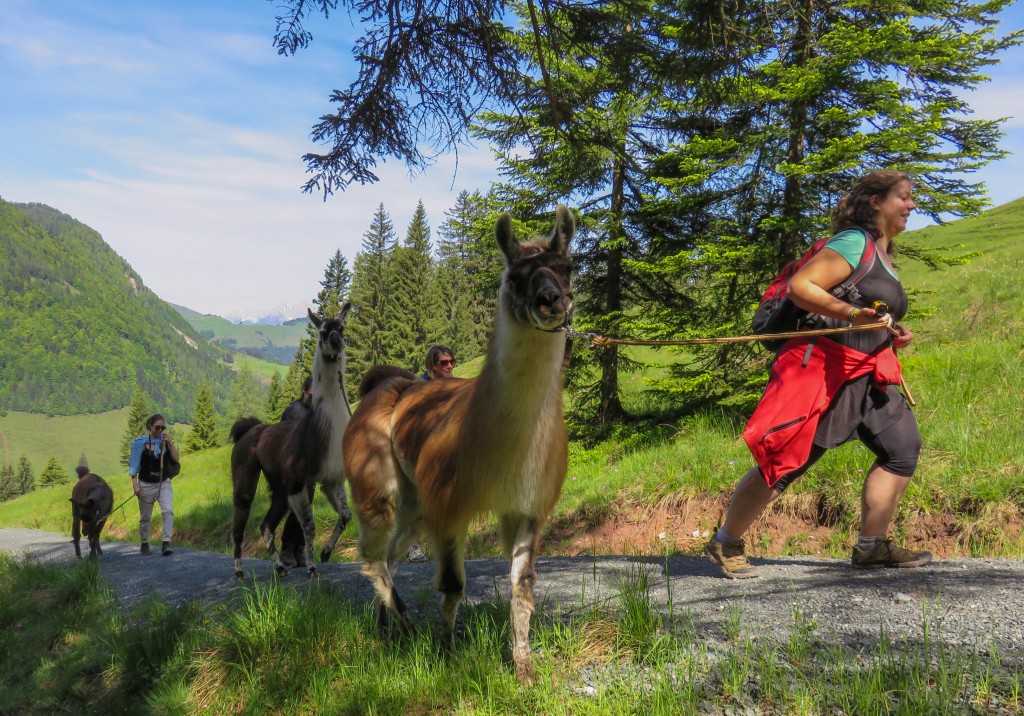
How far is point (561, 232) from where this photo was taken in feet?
11.9

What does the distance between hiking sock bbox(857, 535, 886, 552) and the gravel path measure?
0.48 feet

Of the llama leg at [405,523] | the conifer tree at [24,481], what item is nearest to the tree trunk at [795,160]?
the llama leg at [405,523]

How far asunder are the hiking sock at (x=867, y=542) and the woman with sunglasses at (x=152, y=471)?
1089 centimetres

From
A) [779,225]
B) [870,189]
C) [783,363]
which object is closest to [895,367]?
[783,363]

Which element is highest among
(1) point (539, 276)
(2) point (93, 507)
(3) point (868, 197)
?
(3) point (868, 197)

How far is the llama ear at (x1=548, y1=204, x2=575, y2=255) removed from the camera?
11.9 feet

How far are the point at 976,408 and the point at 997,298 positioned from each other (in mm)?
9508

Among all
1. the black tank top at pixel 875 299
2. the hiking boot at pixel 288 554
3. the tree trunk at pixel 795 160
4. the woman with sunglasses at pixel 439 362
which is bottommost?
the hiking boot at pixel 288 554

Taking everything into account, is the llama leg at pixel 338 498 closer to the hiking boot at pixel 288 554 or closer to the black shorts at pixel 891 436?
the hiking boot at pixel 288 554

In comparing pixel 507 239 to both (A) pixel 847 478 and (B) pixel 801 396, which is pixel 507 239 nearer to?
(B) pixel 801 396

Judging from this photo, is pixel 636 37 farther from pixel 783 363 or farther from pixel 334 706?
pixel 334 706

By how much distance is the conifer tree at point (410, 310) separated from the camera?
162 feet

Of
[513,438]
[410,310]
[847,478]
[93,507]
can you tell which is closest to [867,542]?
[513,438]

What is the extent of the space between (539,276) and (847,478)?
5547 millimetres
